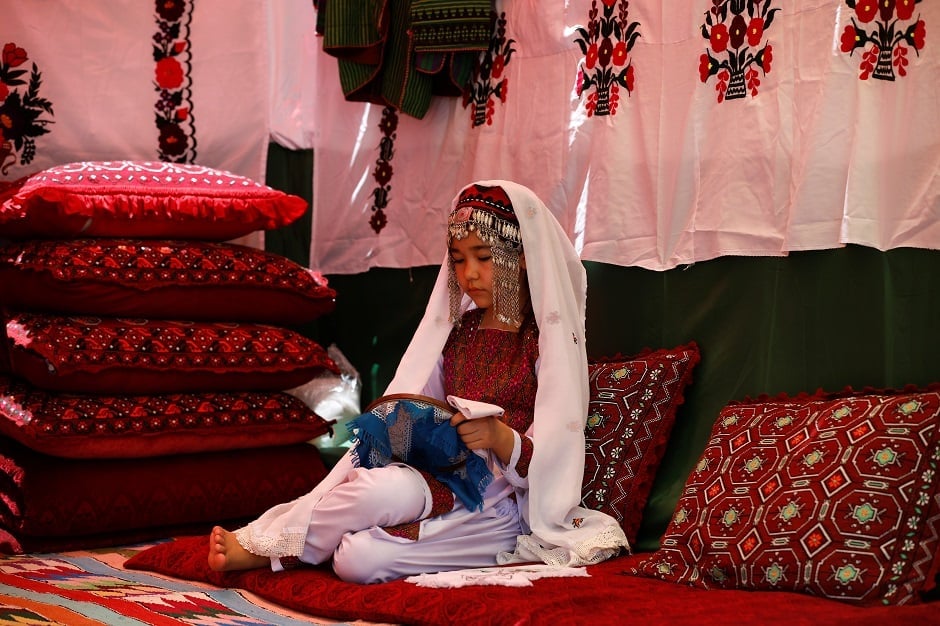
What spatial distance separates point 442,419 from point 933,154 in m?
1.29

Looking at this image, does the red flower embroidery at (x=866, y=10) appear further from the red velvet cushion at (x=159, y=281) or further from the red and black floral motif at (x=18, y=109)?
the red and black floral motif at (x=18, y=109)

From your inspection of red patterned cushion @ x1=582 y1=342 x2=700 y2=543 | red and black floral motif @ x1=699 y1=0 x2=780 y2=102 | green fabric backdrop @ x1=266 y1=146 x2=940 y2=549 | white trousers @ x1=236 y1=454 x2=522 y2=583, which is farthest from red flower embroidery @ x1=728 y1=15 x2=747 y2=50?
white trousers @ x1=236 y1=454 x2=522 y2=583

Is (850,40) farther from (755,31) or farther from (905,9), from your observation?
(755,31)

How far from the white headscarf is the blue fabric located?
0.15 meters

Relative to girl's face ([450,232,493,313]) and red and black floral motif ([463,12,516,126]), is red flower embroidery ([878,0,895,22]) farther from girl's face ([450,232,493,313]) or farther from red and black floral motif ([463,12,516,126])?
red and black floral motif ([463,12,516,126])

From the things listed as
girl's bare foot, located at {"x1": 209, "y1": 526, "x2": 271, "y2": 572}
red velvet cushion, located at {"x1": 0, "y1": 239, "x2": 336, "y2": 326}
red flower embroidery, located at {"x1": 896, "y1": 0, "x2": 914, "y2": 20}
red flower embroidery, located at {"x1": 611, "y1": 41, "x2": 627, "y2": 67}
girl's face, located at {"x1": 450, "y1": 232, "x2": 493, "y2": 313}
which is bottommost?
girl's bare foot, located at {"x1": 209, "y1": 526, "x2": 271, "y2": 572}

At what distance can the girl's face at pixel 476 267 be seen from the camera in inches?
112

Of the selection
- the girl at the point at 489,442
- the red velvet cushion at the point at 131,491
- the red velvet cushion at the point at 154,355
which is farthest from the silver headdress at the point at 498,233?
the red velvet cushion at the point at 131,491

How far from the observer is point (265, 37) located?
4.39 meters

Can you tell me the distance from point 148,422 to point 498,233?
133 centimetres

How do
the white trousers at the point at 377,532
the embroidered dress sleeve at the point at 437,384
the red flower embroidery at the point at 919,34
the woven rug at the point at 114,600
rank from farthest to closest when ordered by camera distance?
the embroidered dress sleeve at the point at 437,384, the white trousers at the point at 377,532, the red flower embroidery at the point at 919,34, the woven rug at the point at 114,600

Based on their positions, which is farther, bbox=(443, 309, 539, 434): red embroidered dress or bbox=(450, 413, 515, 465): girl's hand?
bbox=(443, 309, 539, 434): red embroidered dress

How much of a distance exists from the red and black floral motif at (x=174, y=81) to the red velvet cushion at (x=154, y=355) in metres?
1.02

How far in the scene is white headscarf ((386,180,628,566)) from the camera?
2.62 metres
